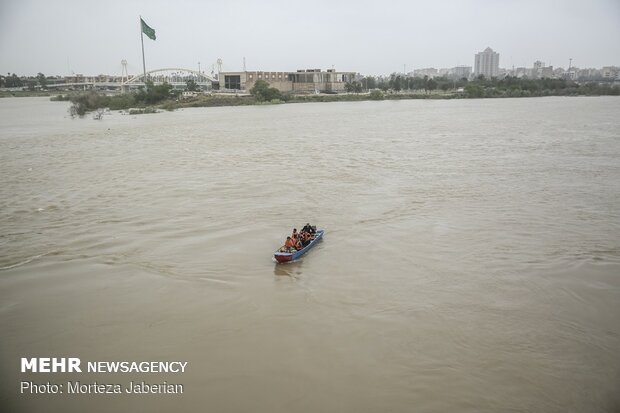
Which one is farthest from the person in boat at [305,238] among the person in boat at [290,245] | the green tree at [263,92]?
the green tree at [263,92]

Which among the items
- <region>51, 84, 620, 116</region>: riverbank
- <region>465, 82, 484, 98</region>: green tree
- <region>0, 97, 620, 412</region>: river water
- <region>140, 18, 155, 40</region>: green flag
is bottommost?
<region>0, 97, 620, 412</region>: river water

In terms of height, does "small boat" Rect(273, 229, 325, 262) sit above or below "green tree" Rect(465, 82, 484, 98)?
below

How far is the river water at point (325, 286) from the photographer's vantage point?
756 centimetres

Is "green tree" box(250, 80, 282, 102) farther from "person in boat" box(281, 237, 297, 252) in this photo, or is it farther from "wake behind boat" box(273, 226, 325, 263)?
"person in boat" box(281, 237, 297, 252)

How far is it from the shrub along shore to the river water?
44.7 metres

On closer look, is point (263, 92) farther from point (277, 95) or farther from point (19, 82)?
point (19, 82)

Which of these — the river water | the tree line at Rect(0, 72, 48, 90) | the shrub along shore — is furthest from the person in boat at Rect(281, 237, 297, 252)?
the tree line at Rect(0, 72, 48, 90)

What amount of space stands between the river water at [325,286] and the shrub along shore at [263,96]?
44.7 meters

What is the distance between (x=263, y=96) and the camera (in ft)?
272

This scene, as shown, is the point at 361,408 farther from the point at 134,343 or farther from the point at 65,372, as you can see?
the point at 65,372

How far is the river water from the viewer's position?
7.56m

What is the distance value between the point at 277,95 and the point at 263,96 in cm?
386

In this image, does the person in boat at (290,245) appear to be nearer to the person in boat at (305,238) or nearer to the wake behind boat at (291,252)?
the wake behind boat at (291,252)

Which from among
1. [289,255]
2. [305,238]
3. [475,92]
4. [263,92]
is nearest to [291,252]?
[289,255]
